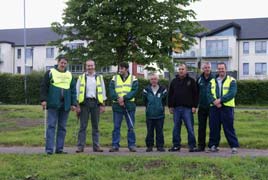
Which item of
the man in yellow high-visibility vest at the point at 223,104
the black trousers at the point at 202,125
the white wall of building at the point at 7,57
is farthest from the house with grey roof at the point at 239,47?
the man in yellow high-visibility vest at the point at 223,104

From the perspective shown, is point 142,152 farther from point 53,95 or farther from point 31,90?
point 31,90

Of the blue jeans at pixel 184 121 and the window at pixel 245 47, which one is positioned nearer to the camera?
the blue jeans at pixel 184 121

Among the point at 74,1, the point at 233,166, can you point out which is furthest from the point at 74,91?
the point at 74,1

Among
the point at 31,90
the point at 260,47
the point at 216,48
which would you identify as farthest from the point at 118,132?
the point at 216,48

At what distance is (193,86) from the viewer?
11.4 meters

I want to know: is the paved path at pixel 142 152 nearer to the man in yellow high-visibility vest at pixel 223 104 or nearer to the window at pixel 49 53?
the man in yellow high-visibility vest at pixel 223 104

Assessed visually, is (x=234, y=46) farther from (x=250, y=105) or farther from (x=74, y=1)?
(x=74, y=1)

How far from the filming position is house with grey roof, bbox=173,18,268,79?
67.8 meters

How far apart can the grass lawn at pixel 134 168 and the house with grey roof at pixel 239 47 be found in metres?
58.9

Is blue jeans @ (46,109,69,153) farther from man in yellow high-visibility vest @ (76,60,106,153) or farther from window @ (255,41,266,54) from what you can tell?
window @ (255,41,266,54)

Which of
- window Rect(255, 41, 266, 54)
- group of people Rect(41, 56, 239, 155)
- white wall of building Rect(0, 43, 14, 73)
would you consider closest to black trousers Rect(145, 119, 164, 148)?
group of people Rect(41, 56, 239, 155)

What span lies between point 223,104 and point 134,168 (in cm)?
309

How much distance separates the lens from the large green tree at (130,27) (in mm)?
21234

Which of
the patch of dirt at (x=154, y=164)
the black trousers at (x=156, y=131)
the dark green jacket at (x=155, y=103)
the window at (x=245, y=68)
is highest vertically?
the window at (x=245, y=68)
